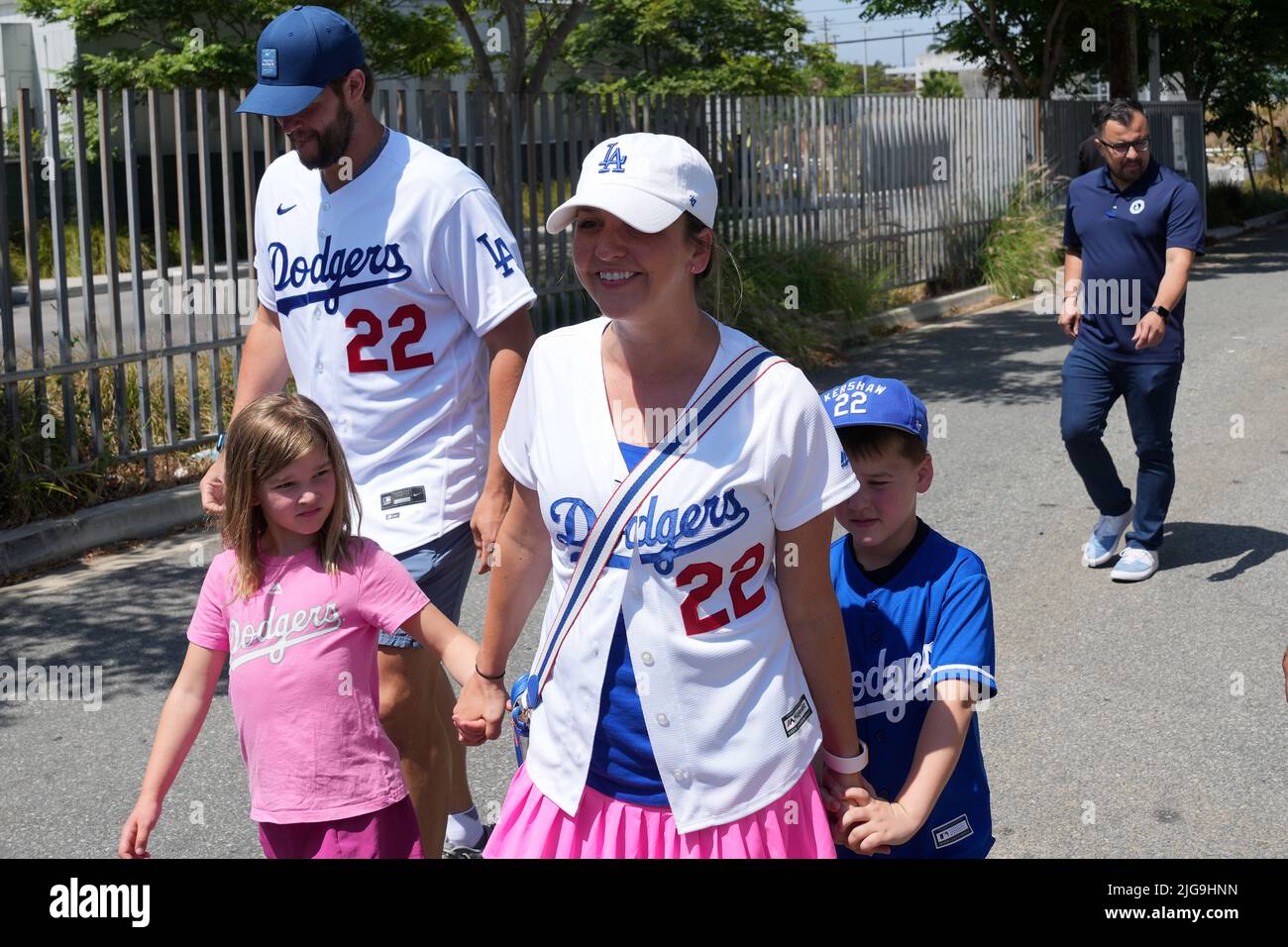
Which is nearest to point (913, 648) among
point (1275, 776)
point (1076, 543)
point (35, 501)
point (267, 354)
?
point (267, 354)

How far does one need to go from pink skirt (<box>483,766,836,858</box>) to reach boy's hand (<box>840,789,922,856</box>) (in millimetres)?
40

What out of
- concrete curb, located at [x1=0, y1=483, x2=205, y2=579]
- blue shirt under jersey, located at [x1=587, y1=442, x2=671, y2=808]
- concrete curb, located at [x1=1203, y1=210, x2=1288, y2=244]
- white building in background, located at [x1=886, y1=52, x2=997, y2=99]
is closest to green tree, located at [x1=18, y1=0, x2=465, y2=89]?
concrete curb, located at [x1=1203, y1=210, x2=1288, y2=244]

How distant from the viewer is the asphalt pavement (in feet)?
15.1

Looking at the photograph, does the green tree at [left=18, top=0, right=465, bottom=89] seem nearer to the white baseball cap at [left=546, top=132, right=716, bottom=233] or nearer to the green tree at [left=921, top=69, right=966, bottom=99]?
the white baseball cap at [left=546, top=132, right=716, bottom=233]

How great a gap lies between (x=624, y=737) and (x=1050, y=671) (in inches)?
141

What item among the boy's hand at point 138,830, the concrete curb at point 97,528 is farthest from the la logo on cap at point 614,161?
the concrete curb at point 97,528

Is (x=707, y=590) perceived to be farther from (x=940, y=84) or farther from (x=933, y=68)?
(x=933, y=68)

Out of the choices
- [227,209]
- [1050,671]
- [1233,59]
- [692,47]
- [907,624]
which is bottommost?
[1050,671]

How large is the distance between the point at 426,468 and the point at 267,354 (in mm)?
659

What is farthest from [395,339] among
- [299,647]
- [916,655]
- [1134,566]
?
[1134,566]

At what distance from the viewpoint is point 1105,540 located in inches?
282

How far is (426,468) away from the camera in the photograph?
381cm
